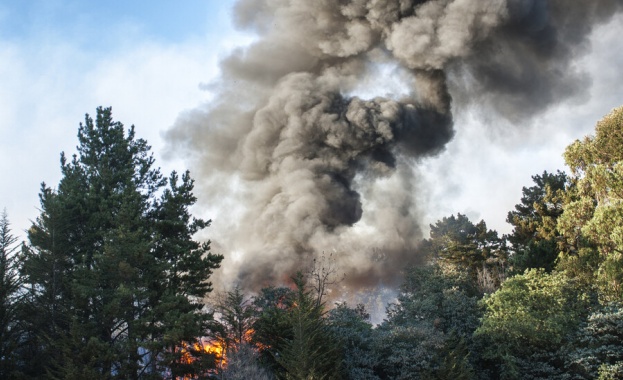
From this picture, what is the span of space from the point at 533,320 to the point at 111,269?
18687 millimetres

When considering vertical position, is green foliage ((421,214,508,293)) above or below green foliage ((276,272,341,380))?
above

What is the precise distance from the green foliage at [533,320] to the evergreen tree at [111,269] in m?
13.9

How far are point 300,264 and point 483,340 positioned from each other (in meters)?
18.0

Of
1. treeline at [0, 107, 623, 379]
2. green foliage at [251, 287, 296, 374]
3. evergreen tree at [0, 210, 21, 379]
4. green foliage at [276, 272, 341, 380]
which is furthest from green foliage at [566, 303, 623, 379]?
evergreen tree at [0, 210, 21, 379]

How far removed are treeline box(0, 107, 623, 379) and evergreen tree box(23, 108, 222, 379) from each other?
0.26ft

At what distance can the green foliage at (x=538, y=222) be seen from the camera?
28219mm

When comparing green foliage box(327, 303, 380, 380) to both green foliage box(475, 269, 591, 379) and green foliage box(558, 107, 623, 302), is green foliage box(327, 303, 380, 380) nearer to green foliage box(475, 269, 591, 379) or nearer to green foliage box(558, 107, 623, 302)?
green foliage box(475, 269, 591, 379)

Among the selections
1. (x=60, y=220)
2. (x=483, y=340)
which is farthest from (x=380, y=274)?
(x=60, y=220)

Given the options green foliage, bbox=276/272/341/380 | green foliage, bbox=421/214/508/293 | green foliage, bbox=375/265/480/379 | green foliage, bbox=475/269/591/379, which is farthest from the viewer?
green foliage, bbox=421/214/508/293

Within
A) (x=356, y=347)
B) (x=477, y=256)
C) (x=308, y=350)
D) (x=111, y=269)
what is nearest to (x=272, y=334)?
(x=356, y=347)

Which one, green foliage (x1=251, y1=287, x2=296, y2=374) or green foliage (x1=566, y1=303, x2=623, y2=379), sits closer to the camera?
green foliage (x1=566, y1=303, x2=623, y2=379)

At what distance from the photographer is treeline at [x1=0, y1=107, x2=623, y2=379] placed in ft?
64.4

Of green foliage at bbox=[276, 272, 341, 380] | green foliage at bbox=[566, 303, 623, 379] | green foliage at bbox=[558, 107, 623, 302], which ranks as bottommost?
green foliage at bbox=[276, 272, 341, 380]

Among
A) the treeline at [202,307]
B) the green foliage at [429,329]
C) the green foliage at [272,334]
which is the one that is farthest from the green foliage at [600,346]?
the green foliage at [272,334]
